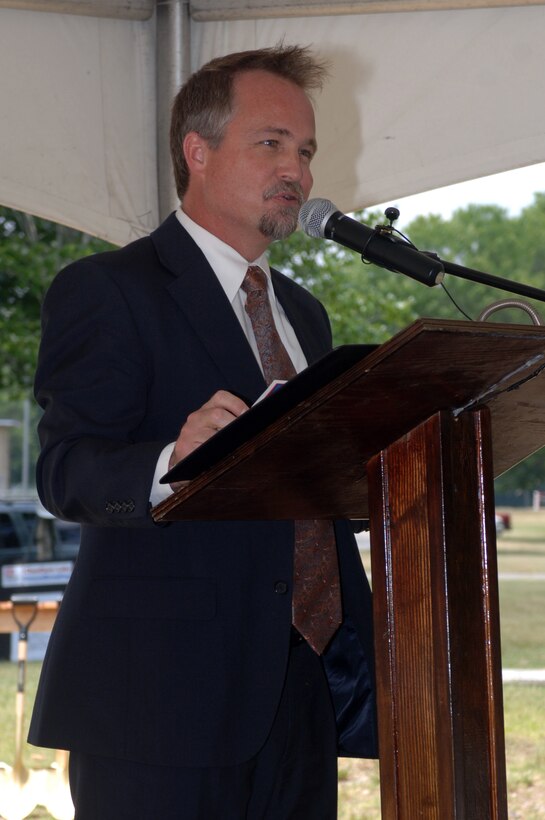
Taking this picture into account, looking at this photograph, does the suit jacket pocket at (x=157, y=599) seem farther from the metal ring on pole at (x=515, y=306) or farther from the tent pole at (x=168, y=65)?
the tent pole at (x=168, y=65)

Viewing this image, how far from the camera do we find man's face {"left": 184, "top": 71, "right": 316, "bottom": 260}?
183cm

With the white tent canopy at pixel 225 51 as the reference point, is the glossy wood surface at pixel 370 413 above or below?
below

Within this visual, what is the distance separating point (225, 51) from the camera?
269 centimetres

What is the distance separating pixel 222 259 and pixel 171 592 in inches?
23.4

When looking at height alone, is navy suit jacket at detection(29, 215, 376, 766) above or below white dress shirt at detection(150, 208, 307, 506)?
below

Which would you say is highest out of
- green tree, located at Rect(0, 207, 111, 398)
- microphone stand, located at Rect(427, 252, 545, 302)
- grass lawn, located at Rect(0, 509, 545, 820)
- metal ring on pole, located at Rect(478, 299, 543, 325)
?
green tree, located at Rect(0, 207, 111, 398)

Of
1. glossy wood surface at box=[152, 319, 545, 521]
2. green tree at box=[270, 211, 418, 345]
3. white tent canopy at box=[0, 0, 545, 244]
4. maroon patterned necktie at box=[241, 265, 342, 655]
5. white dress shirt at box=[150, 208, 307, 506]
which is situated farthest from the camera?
green tree at box=[270, 211, 418, 345]

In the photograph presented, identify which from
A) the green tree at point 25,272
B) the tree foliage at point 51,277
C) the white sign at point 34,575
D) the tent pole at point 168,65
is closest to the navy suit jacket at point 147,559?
the tent pole at point 168,65

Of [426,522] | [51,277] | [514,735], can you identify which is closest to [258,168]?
[426,522]

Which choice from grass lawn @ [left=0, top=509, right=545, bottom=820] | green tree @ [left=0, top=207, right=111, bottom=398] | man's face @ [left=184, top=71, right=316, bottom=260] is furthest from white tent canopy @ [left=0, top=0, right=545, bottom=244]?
green tree @ [left=0, top=207, right=111, bottom=398]

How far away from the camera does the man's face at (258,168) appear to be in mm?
1833

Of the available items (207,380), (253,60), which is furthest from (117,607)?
(253,60)

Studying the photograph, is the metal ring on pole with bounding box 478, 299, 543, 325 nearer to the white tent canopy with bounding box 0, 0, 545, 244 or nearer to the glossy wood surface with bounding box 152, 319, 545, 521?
the glossy wood surface with bounding box 152, 319, 545, 521

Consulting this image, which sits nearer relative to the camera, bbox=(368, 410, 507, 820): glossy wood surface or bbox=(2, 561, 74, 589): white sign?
bbox=(368, 410, 507, 820): glossy wood surface
